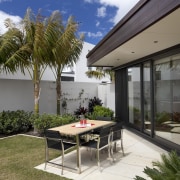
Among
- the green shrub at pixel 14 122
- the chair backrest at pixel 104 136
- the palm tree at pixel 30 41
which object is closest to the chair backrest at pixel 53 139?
the chair backrest at pixel 104 136

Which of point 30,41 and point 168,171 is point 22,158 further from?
point 30,41

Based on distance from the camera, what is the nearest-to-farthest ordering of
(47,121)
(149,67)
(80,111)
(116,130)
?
(116,130), (149,67), (47,121), (80,111)

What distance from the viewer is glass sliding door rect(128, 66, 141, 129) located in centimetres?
877

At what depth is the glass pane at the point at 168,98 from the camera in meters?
6.25

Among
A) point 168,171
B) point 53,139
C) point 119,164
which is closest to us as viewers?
point 168,171

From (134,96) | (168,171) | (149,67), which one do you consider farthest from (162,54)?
(168,171)

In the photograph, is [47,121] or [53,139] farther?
[47,121]

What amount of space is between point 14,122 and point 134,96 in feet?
16.4

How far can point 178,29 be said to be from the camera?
4.24 metres

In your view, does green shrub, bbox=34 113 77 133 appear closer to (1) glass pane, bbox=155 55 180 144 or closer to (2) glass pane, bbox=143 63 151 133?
(2) glass pane, bbox=143 63 151 133

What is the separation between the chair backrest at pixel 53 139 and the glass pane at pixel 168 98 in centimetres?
339

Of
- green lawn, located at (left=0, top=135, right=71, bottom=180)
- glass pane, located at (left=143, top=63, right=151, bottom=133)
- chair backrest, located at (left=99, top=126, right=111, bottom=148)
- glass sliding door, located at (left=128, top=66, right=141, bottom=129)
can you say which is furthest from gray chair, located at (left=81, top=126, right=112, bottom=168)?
glass sliding door, located at (left=128, top=66, right=141, bottom=129)

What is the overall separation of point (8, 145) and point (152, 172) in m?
5.53

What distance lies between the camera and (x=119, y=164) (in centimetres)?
538
